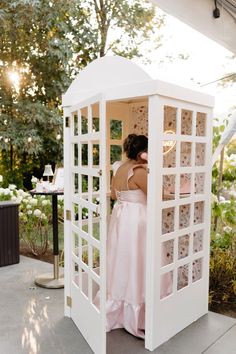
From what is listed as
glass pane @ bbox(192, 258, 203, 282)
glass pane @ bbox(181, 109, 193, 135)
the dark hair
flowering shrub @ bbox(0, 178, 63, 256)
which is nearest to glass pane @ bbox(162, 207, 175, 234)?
glass pane @ bbox(192, 258, 203, 282)

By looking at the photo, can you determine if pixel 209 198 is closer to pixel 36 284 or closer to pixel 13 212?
pixel 36 284

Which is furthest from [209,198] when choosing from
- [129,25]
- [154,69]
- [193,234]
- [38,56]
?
[129,25]

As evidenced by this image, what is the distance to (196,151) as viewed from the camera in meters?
3.13

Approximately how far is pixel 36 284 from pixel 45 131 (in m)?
4.58

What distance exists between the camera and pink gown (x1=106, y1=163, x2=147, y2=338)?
2850mm

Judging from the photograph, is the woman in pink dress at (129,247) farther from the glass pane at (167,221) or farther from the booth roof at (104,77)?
the booth roof at (104,77)

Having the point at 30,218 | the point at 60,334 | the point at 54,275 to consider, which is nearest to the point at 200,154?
the point at 60,334

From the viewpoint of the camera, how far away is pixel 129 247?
2.89 m

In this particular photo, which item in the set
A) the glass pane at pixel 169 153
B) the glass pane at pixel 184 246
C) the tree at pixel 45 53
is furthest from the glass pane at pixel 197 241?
the tree at pixel 45 53

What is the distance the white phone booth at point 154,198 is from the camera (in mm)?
2521

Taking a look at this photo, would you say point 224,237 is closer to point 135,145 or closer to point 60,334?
point 135,145

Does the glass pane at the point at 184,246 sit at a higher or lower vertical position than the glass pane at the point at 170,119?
lower

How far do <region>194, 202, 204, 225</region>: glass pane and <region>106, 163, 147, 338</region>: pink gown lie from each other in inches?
21.4

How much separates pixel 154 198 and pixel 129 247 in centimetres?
57
